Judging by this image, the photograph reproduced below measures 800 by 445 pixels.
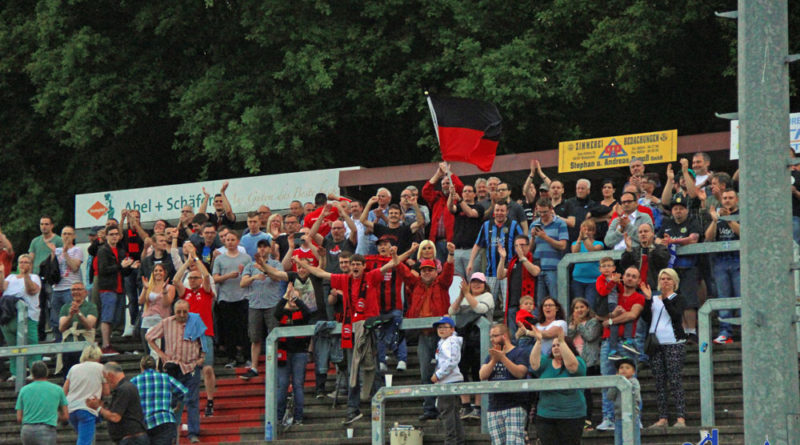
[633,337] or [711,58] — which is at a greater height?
[711,58]

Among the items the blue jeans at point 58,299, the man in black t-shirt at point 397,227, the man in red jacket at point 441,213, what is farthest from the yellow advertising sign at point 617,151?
the blue jeans at point 58,299

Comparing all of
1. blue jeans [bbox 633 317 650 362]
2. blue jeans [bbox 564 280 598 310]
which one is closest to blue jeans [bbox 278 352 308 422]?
blue jeans [bbox 564 280 598 310]

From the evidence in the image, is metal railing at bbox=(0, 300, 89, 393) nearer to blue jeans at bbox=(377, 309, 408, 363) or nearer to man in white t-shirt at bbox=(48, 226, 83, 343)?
man in white t-shirt at bbox=(48, 226, 83, 343)

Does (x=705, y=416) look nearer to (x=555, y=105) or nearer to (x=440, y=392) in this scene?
(x=440, y=392)

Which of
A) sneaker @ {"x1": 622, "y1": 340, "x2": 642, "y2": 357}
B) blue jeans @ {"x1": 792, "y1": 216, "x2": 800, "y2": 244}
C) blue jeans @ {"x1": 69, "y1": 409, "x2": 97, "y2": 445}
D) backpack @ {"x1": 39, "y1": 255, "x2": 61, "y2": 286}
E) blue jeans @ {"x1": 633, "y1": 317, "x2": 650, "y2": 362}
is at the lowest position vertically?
blue jeans @ {"x1": 69, "y1": 409, "x2": 97, "y2": 445}

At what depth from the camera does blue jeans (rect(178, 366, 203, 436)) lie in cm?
1578

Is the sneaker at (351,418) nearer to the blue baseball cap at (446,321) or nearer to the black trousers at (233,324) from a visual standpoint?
the blue baseball cap at (446,321)

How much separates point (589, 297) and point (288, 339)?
3.58 meters

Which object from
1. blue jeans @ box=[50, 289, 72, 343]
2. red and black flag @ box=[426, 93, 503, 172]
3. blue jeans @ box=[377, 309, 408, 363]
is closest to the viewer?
blue jeans @ box=[377, 309, 408, 363]

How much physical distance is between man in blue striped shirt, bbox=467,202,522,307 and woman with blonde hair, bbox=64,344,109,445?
4.81 metres

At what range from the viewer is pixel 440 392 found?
12609mm

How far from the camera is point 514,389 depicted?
1205 cm

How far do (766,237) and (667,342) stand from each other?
6.80m

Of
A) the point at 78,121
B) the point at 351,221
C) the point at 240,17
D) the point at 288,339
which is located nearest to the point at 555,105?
the point at 240,17
